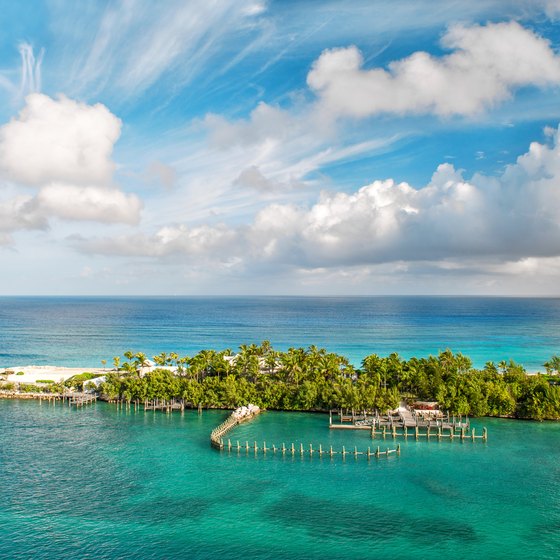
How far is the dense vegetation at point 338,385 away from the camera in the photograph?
2682 inches

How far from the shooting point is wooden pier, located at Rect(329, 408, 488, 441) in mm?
61219

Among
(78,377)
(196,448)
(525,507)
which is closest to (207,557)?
(196,448)

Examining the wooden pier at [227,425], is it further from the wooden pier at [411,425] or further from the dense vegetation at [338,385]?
the wooden pier at [411,425]

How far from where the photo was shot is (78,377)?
87.2 m

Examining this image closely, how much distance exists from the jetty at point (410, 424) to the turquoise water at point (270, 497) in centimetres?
197

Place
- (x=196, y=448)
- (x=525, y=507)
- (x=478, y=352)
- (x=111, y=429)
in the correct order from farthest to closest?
(x=478, y=352) < (x=111, y=429) < (x=196, y=448) < (x=525, y=507)

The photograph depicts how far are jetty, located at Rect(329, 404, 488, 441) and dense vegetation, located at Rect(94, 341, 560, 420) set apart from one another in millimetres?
1588

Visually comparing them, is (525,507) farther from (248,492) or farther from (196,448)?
(196,448)

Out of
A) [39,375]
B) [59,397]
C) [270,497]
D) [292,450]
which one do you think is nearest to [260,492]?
[270,497]

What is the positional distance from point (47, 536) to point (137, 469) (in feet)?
44.3

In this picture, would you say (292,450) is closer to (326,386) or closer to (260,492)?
(260,492)

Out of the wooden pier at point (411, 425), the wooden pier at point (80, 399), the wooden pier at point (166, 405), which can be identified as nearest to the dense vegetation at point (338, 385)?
the wooden pier at point (166, 405)

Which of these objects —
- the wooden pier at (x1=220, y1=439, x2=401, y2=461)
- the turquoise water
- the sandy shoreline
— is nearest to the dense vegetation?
the turquoise water

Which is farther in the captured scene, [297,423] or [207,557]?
[297,423]
